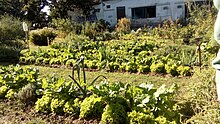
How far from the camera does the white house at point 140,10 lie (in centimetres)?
3110

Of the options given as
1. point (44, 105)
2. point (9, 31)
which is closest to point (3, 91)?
point (44, 105)

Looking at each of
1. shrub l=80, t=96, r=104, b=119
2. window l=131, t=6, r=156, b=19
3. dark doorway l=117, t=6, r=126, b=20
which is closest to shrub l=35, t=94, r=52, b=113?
shrub l=80, t=96, r=104, b=119

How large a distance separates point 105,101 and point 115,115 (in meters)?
0.39

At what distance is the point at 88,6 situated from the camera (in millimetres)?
33094

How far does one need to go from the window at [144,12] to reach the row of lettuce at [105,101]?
89.4 feet

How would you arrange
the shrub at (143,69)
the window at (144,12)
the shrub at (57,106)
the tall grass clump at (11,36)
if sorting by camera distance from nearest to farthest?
the shrub at (57,106), the shrub at (143,69), the tall grass clump at (11,36), the window at (144,12)

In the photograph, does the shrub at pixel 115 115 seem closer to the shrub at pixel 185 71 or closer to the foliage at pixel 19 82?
the foliage at pixel 19 82

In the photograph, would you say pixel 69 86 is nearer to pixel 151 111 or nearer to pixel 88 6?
pixel 151 111

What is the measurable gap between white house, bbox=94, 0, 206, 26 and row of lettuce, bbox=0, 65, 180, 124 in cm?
2601

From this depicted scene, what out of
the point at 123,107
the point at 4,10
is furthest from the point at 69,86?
the point at 4,10

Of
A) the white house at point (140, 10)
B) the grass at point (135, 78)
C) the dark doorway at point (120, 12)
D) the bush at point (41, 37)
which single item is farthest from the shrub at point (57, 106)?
the dark doorway at point (120, 12)

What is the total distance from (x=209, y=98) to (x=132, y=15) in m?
30.2

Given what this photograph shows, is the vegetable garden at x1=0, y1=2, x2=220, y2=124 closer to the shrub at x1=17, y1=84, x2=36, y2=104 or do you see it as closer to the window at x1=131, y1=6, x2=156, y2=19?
the shrub at x1=17, y1=84, x2=36, y2=104

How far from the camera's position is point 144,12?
3294 centimetres
